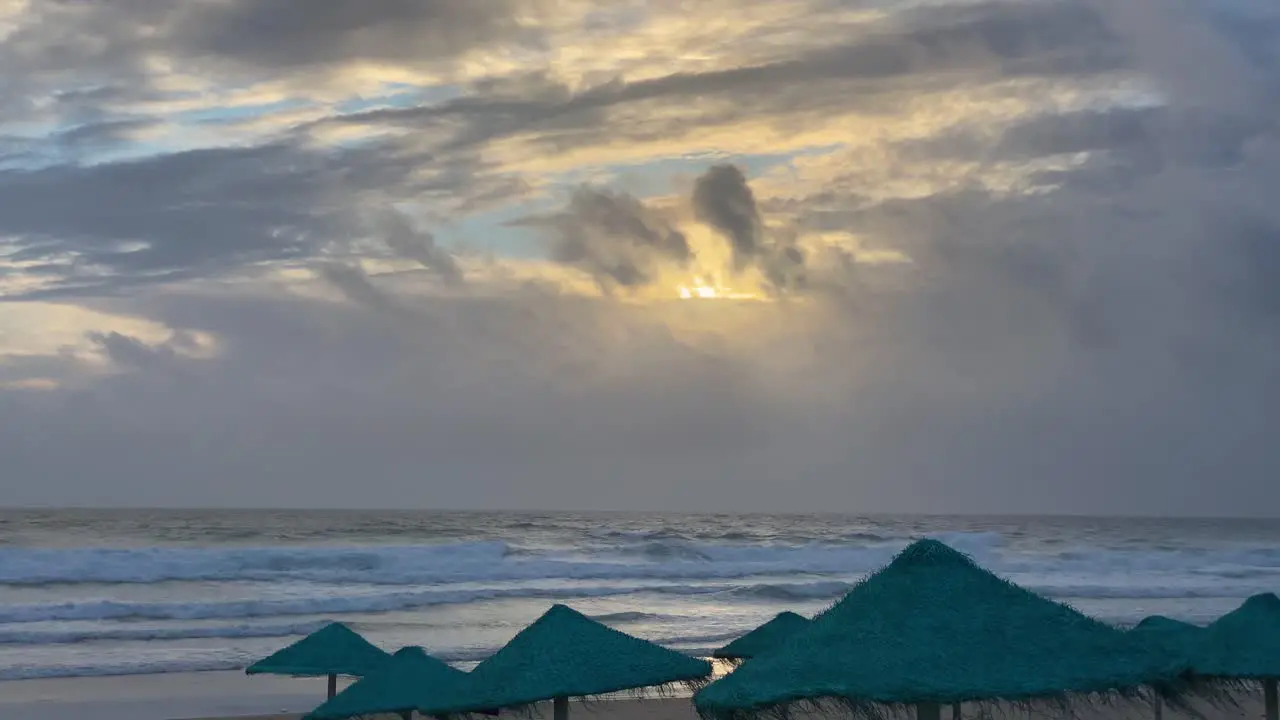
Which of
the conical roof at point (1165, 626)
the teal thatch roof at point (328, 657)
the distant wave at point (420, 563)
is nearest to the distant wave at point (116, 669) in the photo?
the teal thatch roof at point (328, 657)

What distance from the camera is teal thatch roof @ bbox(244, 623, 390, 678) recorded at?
41.8 ft

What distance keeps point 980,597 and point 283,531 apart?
64.2 metres

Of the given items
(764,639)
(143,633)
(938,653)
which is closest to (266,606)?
(143,633)

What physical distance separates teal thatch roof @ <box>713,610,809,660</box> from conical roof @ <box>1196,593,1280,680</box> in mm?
3864

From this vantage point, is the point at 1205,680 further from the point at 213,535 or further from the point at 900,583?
the point at 213,535

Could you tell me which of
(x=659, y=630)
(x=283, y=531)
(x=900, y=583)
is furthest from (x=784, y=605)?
(x=283, y=531)

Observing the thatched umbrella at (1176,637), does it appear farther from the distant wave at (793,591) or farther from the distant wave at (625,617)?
the distant wave at (793,591)

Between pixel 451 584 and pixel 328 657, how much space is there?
26.3m

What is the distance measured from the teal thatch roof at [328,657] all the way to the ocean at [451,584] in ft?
30.8

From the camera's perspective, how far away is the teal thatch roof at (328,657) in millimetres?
12742

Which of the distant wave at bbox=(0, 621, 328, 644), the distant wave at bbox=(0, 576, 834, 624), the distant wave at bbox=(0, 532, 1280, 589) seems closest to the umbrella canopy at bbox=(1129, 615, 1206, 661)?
the distant wave at bbox=(0, 576, 834, 624)

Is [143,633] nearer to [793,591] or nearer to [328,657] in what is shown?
[328,657]

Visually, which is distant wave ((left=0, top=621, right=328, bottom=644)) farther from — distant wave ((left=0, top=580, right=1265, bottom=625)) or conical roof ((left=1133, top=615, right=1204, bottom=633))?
conical roof ((left=1133, top=615, right=1204, bottom=633))

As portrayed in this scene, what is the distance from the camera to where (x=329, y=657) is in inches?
508
